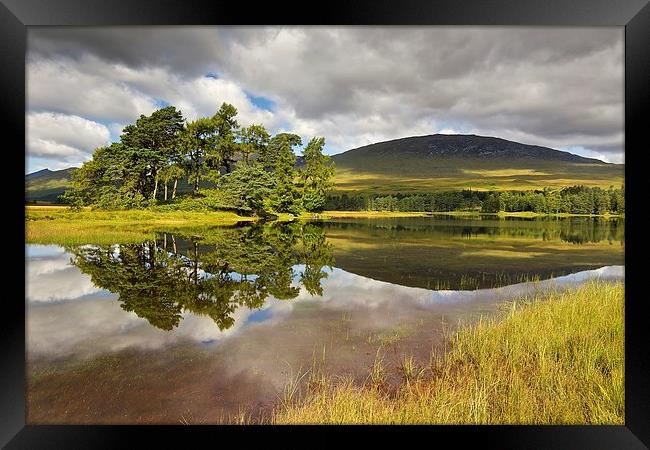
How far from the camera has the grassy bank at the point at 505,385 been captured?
3098 mm

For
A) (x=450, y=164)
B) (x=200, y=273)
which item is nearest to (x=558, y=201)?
(x=200, y=273)

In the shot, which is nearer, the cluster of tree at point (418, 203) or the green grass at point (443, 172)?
the cluster of tree at point (418, 203)

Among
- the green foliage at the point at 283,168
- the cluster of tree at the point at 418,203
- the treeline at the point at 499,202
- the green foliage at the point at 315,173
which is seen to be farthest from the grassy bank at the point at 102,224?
the cluster of tree at the point at 418,203

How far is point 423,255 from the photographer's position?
14.4m

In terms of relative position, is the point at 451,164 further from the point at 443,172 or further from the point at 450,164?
the point at 443,172

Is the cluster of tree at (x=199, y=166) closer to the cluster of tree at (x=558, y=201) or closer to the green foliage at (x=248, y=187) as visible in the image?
the green foliage at (x=248, y=187)

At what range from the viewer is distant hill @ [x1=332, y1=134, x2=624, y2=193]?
71.2 m

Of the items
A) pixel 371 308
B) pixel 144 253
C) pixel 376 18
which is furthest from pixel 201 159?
pixel 376 18

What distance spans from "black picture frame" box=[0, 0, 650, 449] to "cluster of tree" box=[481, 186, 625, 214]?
93.7 ft

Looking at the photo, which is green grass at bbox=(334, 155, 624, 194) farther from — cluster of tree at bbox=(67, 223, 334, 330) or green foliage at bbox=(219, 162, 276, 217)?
cluster of tree at bbox=(67, 223, 334, 330)

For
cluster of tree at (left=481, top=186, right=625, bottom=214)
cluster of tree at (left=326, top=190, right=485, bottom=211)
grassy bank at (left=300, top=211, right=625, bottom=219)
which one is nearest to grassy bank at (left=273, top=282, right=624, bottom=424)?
cluster of tree at (left=481, top=186, right=625, bottom=214)

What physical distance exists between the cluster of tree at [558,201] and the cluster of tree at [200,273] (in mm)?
23852
